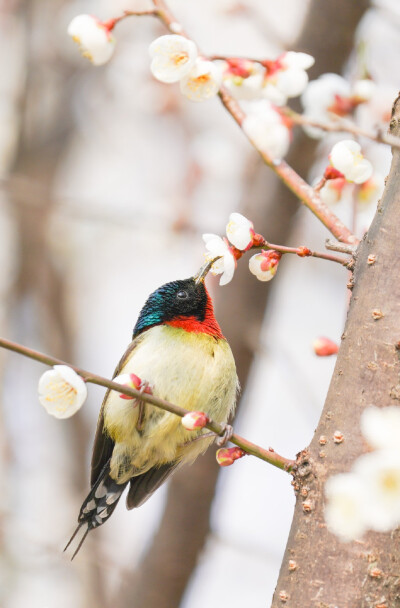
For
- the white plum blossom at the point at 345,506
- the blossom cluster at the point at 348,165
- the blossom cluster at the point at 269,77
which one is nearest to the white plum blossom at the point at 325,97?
the blossom cluster at the point at 269,77

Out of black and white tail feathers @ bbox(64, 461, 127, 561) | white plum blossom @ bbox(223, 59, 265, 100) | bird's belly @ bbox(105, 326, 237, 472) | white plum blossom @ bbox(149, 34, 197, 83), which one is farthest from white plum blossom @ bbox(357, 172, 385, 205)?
black and white tail feathers @ bbox(64, 461, 127, 561)

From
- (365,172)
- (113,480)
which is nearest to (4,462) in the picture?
(113,480)

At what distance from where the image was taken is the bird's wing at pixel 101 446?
3074mm

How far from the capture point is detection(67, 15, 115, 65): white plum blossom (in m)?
2.32

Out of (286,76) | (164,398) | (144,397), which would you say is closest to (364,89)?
(286,76)

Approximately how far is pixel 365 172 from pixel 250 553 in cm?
249

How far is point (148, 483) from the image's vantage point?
319 cm

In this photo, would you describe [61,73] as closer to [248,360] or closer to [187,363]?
[248,360]

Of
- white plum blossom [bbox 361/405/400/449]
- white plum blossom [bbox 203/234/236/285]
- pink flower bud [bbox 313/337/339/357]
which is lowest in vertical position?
white plum blossom [bbox 361/405/400/449]

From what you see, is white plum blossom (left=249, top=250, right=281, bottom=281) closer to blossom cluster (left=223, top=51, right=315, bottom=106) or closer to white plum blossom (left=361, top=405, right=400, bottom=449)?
white plum blossom (left=361, top=405, right=400, bottom=449)

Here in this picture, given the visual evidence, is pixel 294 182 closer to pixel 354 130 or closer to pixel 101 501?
pixel 354 130

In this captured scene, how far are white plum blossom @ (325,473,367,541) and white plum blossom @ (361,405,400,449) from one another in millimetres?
87

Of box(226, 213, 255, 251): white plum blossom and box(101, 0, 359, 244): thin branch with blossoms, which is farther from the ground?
box(101, 0, 359, 244): thin branch with blossoms

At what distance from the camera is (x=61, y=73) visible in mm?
6227
